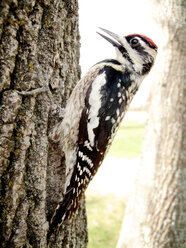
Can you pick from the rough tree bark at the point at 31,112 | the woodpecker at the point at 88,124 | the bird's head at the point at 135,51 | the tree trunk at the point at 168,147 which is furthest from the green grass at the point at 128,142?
the rough tree bark at the point at 31,112

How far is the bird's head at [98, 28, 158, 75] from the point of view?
2279 millimetres

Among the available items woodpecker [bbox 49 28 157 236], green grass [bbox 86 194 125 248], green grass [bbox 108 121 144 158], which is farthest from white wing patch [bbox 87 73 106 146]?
green grass [bbox 108 121 144 158]

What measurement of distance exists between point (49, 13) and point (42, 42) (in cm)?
20

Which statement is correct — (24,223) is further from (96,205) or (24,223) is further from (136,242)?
(96,205)

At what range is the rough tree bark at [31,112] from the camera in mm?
1387

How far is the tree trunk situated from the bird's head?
1.27m

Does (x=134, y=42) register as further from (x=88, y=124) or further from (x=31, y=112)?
(x=31, y=112)

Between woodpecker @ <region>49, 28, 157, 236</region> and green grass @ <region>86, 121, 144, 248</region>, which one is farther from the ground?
woodpecker @ <region>49, 28, 157, 236</region>

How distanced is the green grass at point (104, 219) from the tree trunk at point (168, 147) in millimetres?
1270

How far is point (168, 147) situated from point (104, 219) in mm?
2551

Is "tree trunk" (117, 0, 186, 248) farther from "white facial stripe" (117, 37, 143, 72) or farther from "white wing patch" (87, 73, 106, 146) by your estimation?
"white wing patch" (87, 73, 106, 146)

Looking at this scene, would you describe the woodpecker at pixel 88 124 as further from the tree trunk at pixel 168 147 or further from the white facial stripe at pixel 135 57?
the tree trunk at pixel 168 147

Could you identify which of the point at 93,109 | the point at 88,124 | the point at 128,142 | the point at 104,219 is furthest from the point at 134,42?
the point at 128,142

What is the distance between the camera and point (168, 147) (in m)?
3.44
